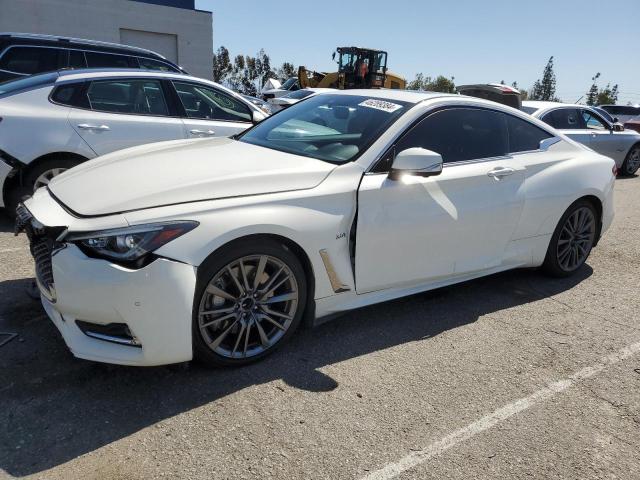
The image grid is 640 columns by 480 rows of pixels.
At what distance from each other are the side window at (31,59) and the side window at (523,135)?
682 centimetres

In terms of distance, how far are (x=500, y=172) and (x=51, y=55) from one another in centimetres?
707

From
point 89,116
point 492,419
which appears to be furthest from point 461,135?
point 89,116

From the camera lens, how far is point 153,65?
8.76 meters

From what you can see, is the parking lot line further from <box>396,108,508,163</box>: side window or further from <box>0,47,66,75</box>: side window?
<box>0,47,66,75</box>: side window

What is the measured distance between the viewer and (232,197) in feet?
9.39

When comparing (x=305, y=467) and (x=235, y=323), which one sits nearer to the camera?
(x=305, y=467)

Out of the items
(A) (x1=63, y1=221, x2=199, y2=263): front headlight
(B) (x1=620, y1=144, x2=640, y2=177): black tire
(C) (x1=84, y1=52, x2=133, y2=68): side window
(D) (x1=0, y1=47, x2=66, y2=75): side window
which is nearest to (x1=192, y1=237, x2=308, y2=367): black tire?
(A) (x1=63, y1=221, x2=199, y2=263): front headlight

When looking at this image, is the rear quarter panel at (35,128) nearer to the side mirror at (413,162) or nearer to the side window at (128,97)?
the side window at (128,97)

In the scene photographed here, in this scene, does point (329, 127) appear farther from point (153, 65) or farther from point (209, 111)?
A: point (153, 65)

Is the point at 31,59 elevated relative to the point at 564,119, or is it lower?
elevated

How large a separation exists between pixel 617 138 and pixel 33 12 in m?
24.0

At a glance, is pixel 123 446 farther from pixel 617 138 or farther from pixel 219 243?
pixel 617 138

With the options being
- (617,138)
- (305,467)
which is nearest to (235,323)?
(305,467)

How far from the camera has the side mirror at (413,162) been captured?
3246 millimetres
